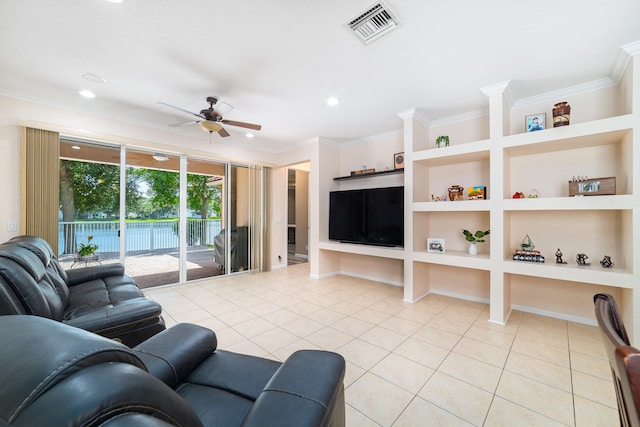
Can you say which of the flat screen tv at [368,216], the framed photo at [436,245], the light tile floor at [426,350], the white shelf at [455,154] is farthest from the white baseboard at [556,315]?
the white shelf at [455,154]

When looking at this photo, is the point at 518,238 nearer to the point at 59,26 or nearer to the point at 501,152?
the point at 501,152

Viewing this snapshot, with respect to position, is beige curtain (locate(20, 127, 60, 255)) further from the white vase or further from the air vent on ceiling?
the white vase

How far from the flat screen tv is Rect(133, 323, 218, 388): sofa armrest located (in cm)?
303

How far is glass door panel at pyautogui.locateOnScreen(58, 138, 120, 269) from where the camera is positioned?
3.42 m

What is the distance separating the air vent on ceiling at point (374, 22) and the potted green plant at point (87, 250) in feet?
14.1

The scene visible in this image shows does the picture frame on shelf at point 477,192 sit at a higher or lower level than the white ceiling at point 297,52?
lower

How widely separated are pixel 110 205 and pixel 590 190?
5985 mm

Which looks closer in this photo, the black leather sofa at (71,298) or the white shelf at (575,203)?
the black leather sofa at (71,298)

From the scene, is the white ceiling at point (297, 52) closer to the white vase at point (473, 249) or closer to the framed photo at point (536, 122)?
the framed photo at point (536, 122)

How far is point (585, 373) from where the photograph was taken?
1.98m

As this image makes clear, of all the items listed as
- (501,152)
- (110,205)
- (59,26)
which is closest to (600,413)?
(501,152)

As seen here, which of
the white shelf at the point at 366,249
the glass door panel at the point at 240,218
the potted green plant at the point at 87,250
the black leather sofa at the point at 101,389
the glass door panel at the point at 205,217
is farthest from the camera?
the glass door panel at the point at 240,218

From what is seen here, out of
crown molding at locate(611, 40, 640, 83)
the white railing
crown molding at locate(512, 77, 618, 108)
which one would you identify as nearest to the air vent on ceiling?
crown molding at locate(611, 40, 640, 83)

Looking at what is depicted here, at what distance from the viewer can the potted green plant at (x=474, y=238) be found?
3289mm
